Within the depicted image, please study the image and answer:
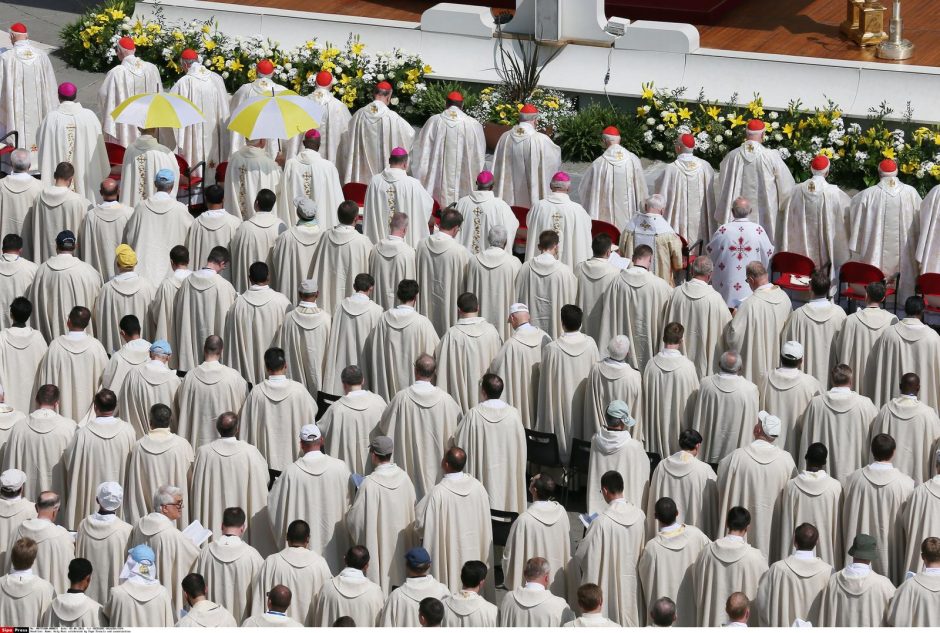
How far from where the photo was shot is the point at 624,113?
21891 mm

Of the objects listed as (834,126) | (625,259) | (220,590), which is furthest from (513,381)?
(834,126)

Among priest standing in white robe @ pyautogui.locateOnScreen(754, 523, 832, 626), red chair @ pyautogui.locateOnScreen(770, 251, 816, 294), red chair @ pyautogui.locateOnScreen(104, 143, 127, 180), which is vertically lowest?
priest standing in white robe @ pyautogui.locateOnScreen(754, 523, 832, 626)

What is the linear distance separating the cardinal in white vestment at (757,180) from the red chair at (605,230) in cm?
147

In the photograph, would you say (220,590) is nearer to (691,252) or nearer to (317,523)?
(317,523)

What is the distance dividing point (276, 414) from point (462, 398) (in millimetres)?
1730

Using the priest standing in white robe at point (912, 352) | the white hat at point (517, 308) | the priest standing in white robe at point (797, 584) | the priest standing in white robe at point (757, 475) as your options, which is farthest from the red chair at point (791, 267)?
the priest standing in white robe at point (797, 584)

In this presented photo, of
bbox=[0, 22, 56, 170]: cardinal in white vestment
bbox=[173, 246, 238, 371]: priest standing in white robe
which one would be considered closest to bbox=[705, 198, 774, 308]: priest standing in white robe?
bbox=[173, 246, 238, 371]: priest standing in white robe

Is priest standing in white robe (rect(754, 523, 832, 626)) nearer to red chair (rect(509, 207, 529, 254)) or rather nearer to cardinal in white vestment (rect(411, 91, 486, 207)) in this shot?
red chair (rect(509, 207, 529, 254))

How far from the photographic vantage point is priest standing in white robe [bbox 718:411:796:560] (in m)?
13.6

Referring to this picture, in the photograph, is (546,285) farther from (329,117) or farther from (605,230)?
(329,117)

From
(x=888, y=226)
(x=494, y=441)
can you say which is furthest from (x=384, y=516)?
(x=888, y=226)

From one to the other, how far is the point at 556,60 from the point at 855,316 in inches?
314

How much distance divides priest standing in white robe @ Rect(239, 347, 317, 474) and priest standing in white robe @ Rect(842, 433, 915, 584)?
163 inches

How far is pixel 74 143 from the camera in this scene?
19578 millimetres
